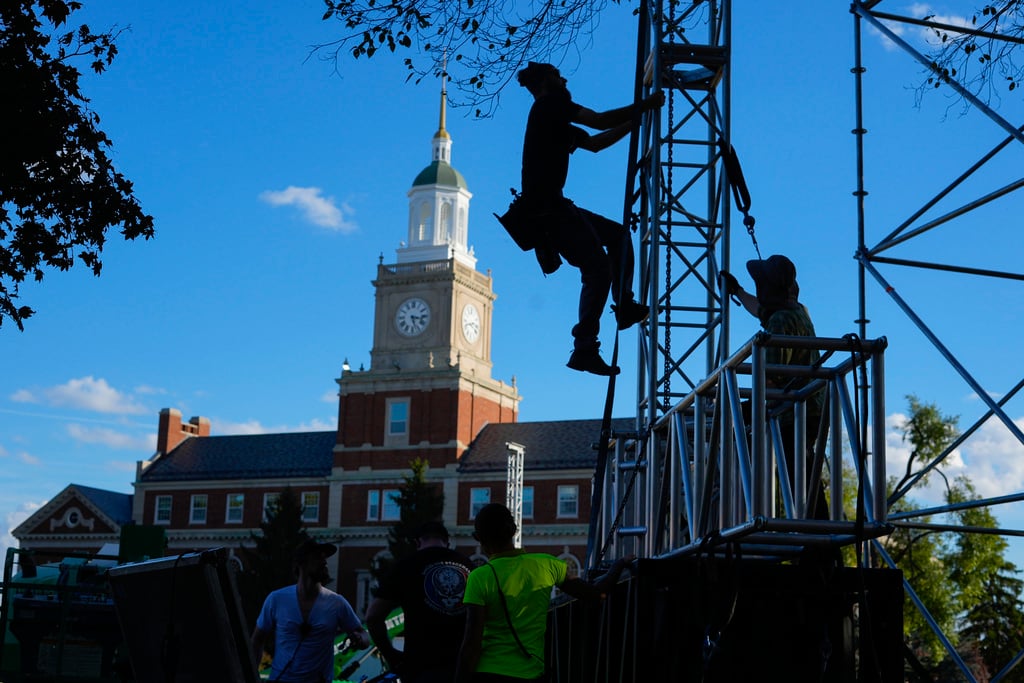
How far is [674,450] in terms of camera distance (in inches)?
279

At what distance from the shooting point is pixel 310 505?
6612cm

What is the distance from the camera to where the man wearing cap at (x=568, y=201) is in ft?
25.6

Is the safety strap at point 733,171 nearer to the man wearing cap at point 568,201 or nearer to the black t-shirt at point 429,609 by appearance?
the man wearing cap at point 568,201

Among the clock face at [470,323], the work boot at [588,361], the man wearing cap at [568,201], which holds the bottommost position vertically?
the work boot at [588,361]

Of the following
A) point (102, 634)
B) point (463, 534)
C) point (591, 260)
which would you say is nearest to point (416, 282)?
point (463, 534)

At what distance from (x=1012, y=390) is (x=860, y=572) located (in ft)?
17.8

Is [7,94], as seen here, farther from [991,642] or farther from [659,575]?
[991,642]

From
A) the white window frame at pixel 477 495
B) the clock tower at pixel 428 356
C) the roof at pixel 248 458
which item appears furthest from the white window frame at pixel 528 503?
the roof at pixel 248 458

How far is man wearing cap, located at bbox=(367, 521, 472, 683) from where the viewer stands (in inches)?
264

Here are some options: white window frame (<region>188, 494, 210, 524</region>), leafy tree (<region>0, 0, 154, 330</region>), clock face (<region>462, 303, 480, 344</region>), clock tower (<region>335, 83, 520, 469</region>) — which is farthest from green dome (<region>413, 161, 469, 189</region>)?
leafy tree (<region>0, 0, 154, 330</region>)

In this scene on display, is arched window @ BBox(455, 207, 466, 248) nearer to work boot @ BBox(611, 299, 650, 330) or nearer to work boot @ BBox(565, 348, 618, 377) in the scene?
work boot @ BBox(611, 299, 650, 330)

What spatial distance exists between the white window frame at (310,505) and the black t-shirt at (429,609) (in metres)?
60.0

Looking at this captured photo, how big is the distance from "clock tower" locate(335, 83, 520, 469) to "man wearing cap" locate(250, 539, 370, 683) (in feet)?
183

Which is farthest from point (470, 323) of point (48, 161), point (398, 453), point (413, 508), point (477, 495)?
point (48, 161)
